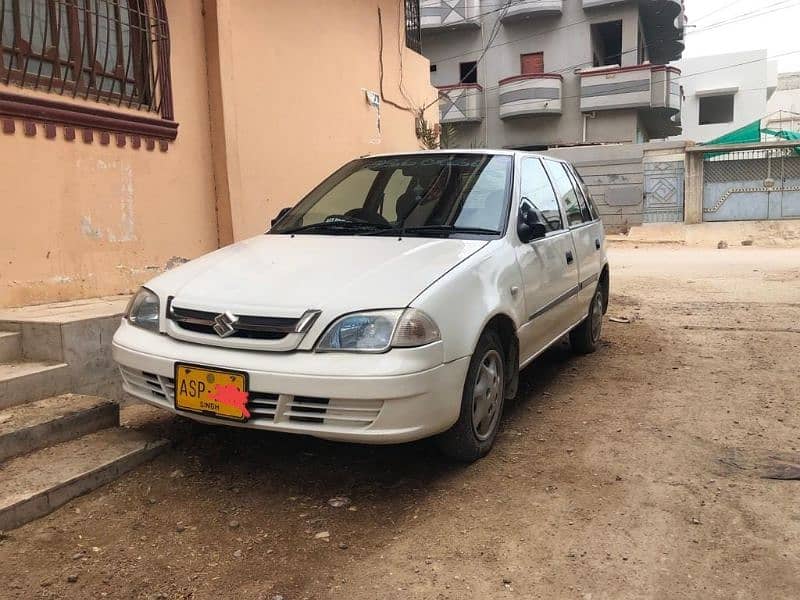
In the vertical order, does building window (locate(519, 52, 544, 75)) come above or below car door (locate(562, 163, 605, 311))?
above

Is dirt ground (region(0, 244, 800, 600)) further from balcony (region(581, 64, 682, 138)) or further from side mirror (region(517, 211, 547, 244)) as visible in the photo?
balcony (region(581, 64, 682, 138))

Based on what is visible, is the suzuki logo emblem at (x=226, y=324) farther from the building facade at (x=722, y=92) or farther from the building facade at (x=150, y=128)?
the building facade at (x=722, y=92)

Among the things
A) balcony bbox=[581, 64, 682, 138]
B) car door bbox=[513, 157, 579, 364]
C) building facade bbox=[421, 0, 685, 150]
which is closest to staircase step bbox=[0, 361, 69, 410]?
car door bbox=[513, 157, 579, 364]

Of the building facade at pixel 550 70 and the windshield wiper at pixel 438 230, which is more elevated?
the building facade at pixel 550 70

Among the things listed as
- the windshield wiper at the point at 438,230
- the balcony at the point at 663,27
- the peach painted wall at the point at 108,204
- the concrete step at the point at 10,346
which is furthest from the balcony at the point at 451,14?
the concrete step at the point at 10,346

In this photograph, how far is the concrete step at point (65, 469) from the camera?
8.82 ft

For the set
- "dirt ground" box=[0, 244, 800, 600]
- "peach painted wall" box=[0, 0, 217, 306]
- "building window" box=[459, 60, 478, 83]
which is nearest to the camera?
"dirt ground" box=[0, 244, 800, 600]

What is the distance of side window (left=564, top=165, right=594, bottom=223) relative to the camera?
5.34m

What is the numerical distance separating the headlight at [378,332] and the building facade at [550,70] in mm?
24392

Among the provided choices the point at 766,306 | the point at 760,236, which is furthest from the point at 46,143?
the point at 760,236

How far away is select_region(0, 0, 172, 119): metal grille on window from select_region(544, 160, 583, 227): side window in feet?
10.5

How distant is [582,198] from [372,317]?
10.9ft

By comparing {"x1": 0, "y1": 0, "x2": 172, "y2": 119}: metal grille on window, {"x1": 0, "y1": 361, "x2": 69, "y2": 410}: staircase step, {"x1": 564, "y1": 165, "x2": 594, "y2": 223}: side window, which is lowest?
{"x1": 0, "y1": 361, "x2": 69, "y2": 410}: staircase step

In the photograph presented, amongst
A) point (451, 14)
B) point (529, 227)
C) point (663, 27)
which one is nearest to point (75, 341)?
point (529, 227)
